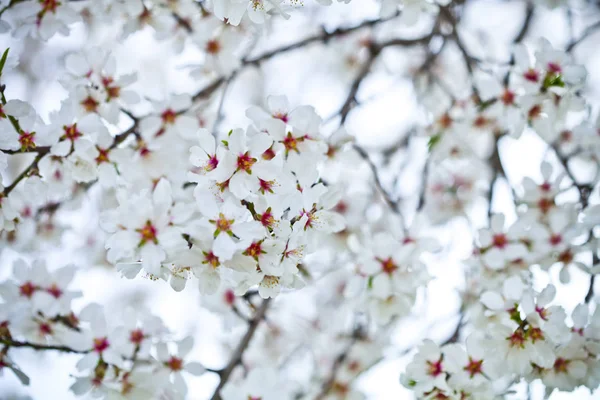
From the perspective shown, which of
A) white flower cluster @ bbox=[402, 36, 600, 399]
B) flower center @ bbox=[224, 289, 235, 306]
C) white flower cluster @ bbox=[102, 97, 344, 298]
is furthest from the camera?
flower center @ bbox=[224, 289, 235, 306]

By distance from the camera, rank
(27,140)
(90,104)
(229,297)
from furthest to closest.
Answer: (229,297) → (90,104) → (27,140)

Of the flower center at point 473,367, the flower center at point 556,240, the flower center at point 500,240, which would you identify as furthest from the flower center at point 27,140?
the flower center at point 556,240

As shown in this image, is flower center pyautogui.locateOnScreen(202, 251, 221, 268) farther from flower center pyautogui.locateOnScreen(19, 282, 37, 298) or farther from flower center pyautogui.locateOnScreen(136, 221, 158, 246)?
flower center pyautogui.locateOnScreen(19, 282, 37, 298)

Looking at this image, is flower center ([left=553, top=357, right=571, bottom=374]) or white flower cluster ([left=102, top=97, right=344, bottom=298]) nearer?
white flower cluster ([left=102, top=97, right=344, bottom=298])

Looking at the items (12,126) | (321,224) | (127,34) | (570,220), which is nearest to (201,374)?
(321,224)

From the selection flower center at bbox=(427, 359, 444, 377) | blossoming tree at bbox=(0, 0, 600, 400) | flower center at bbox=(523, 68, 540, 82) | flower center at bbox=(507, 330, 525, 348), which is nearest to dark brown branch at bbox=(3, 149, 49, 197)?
blossoming tree at bbox=(0, 0, 600, 400)

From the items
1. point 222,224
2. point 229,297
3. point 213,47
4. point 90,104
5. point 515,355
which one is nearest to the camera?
point 222,224

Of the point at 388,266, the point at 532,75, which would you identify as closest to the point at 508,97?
the point at 532,75

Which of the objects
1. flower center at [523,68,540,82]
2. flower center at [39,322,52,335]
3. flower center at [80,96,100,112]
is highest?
flower center at [80,96,100,112]

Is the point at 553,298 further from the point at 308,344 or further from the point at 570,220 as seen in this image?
the point at 308,344

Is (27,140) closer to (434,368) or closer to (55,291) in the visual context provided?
(55,291)

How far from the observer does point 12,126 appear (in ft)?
3.74

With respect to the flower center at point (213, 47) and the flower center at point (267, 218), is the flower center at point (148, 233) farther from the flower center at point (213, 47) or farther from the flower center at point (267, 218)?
the flower center at point (213, 47)

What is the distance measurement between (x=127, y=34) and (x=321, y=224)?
3.18 feet
